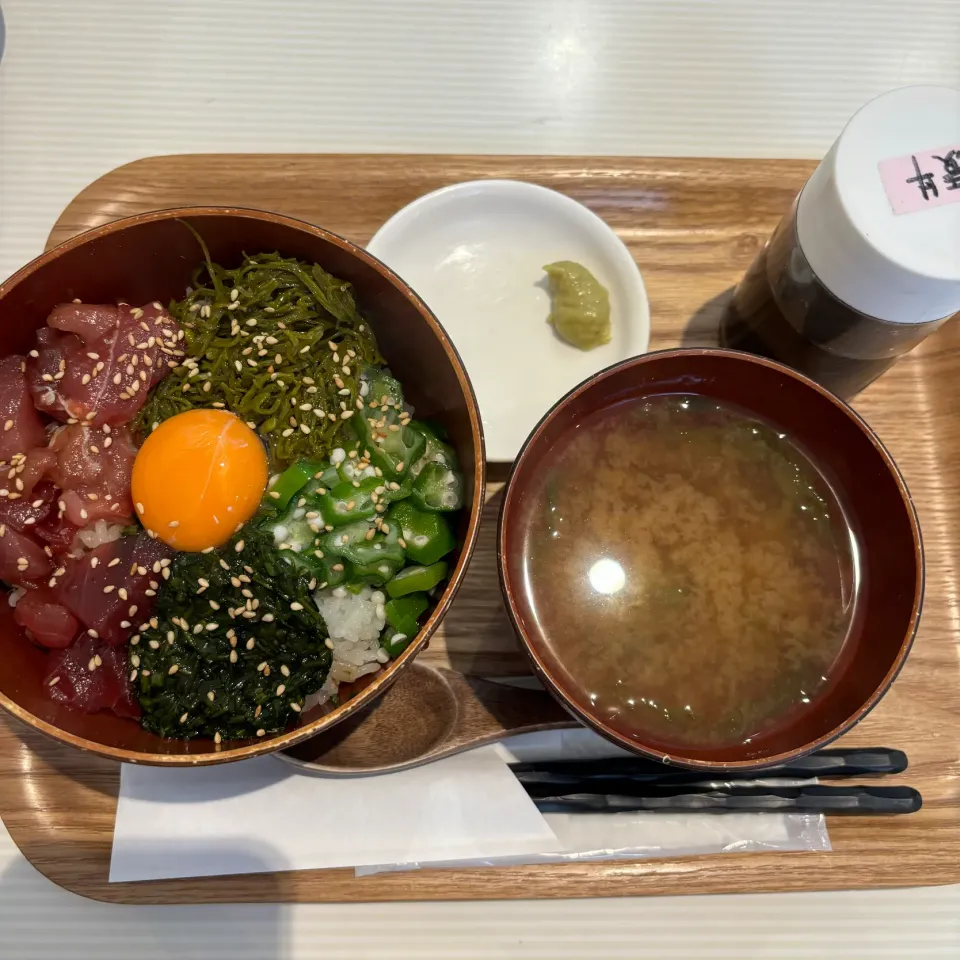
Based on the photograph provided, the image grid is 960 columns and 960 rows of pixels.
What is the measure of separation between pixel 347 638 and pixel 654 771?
2.75 feet

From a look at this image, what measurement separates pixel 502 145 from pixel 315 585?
5.26 ft

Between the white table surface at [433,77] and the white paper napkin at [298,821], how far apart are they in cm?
165

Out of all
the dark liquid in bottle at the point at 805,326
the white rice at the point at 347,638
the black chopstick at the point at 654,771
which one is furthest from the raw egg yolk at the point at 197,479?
the dark liquid in bottle at the point at 805,326

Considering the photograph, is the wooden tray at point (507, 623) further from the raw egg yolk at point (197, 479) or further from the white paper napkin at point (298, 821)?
the raw egg yolk at point (197, 479)

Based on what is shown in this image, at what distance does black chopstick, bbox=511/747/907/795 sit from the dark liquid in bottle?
100 cm

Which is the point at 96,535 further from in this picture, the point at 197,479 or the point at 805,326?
the point at 805,326

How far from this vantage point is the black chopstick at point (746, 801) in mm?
1708

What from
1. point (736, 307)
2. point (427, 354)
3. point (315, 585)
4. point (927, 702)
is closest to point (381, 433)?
point (427, 354)

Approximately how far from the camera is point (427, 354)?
5.41 feet

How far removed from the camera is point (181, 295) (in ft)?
5.90

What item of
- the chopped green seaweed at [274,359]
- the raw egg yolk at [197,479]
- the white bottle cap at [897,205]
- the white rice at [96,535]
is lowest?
the white rice at [96,535]

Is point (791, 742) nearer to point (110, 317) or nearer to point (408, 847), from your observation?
point (408, 847)

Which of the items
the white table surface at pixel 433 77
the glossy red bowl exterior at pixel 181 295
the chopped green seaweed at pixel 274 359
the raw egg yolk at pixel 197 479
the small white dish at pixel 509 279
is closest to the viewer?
the glossy red bowl exterior at pixel 181 295

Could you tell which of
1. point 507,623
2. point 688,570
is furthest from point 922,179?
point 507,623
